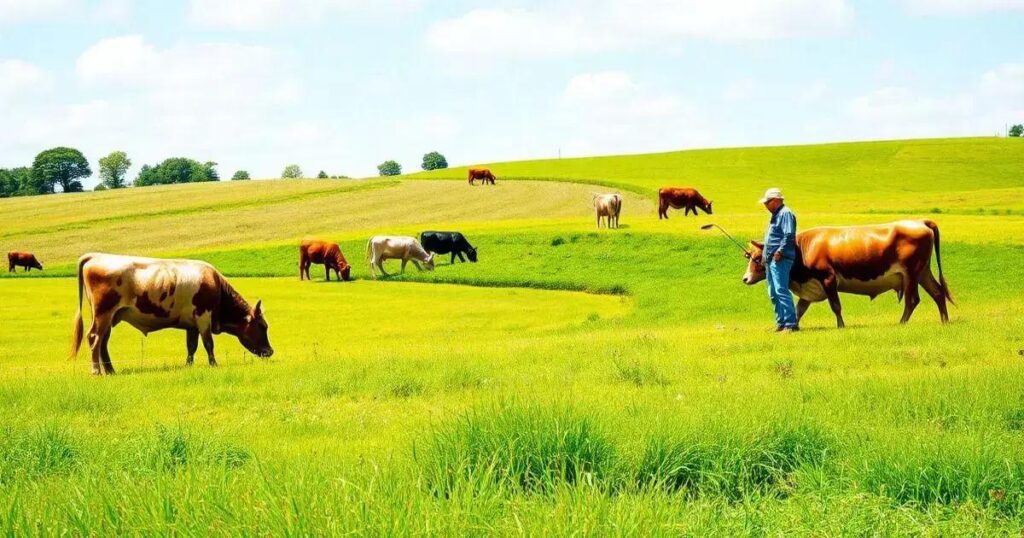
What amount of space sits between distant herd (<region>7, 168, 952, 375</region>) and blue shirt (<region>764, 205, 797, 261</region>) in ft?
Answer: 3.46

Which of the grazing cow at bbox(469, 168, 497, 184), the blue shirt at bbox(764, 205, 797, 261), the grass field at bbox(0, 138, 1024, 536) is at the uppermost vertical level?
the grazing cow at bbox(469, 168, 497, 184)

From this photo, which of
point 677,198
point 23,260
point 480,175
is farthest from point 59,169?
point 677,198

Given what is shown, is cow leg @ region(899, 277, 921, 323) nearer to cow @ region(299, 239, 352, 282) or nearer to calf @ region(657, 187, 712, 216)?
cow @ region(299, 239, 352, 282)

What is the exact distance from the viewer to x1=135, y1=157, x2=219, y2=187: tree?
182500 millimetres

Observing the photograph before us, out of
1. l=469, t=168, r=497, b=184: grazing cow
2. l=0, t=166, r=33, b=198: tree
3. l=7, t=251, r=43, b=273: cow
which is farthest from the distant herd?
l=0, t=166, r=33, b=198: tree

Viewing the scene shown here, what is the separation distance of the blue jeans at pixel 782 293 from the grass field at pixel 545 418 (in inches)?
22.0

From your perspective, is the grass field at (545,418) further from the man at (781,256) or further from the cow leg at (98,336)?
the cow leg at (98,336)

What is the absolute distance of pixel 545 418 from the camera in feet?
19.0

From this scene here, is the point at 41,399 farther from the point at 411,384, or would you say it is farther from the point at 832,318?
the point at 832,318

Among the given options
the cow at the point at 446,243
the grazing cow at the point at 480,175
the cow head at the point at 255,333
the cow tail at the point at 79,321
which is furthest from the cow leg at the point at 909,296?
the grazing cow at the point at 480,175

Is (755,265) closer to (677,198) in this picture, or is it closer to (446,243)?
(446,243)

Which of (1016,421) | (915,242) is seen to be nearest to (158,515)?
(1016,421)

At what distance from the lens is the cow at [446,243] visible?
41531mm

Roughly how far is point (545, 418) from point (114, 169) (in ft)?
648
